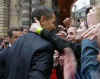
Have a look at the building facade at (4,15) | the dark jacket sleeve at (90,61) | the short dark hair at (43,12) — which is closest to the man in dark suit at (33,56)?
the short dark hair at (43,12)

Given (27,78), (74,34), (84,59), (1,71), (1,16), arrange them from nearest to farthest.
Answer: (84,59) → (27,78) → (74,34) → (1,71) → (1,16)

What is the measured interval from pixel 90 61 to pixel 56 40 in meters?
0.76

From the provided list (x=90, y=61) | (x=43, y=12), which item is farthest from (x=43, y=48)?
(x=90, y=61)

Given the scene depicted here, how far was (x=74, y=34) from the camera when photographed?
9.52ft

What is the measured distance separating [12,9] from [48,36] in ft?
53.4

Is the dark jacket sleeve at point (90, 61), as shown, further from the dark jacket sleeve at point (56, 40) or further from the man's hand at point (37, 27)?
the man's hand at point (37, 27)

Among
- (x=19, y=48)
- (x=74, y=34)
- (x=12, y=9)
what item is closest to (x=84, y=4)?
(x=74, y=34)

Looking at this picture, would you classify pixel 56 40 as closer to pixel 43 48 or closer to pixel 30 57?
pixel 43 48

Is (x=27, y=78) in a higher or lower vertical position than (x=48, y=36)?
lower

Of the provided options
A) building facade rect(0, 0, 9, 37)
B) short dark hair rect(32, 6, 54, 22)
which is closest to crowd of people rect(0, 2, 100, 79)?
short dark hair rect(32, 6, 54, 22)

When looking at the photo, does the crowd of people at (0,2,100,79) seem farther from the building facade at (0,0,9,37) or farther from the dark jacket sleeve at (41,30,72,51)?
the building facade at (0,0,9,37)

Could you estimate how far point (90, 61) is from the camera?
1797 millimetres

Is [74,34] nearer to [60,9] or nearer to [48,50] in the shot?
[48,50]

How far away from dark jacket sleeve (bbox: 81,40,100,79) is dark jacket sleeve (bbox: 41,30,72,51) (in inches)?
20.4
